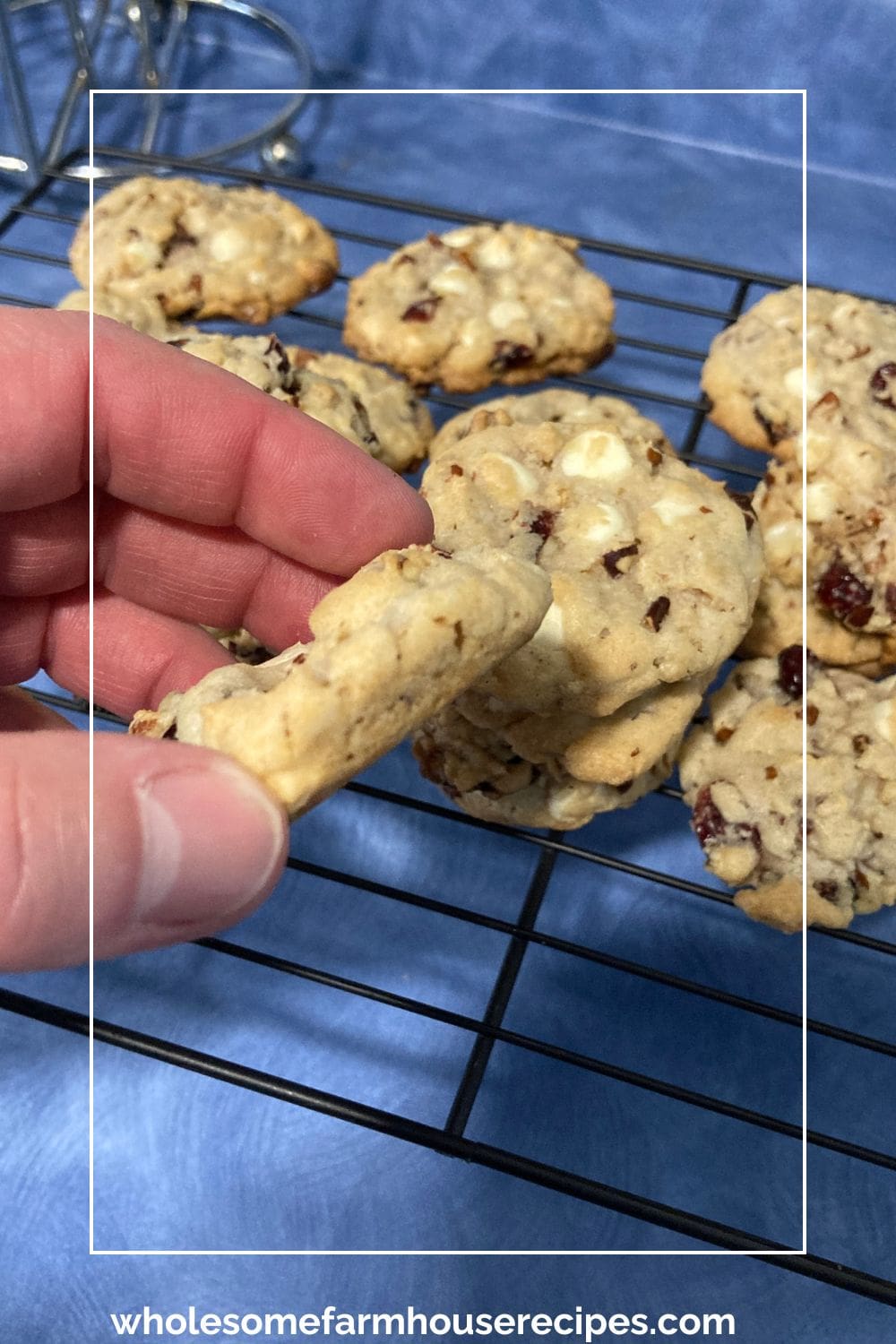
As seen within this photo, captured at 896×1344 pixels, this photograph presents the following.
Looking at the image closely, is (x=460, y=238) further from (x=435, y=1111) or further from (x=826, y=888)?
(x=435, y=1111)

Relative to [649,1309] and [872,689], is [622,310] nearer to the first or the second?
[872,689]

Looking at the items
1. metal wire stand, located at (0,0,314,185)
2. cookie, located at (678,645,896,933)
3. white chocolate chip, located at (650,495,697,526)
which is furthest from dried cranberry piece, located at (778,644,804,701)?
metal wire stand, located at (0,0,314,185)

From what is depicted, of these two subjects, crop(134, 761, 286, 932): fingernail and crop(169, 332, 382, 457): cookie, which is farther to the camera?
crop(169, 332, 382, 457): cookie

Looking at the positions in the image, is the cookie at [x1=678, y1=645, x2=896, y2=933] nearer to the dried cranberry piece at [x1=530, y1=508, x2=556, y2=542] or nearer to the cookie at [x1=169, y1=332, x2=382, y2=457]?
the dried cranberry piece at [x1=530, y1=508, x2=556, y2=542]

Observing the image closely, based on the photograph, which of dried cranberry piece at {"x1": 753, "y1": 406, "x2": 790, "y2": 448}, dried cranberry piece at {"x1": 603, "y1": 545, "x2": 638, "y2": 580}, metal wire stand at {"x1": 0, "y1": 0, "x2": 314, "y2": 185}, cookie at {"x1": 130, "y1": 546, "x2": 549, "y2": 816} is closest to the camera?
cookie at {"x1": 130, "y1": 546, "x2": 549, "y2": 816}

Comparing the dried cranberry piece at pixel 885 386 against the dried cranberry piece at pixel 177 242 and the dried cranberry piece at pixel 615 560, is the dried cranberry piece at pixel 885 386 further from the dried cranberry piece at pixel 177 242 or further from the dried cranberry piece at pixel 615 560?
the dried cranberry piece at pixel 177 242

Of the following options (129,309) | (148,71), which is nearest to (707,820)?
(129,309)

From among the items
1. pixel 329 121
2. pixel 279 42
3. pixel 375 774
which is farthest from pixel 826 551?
pixel 279 42
